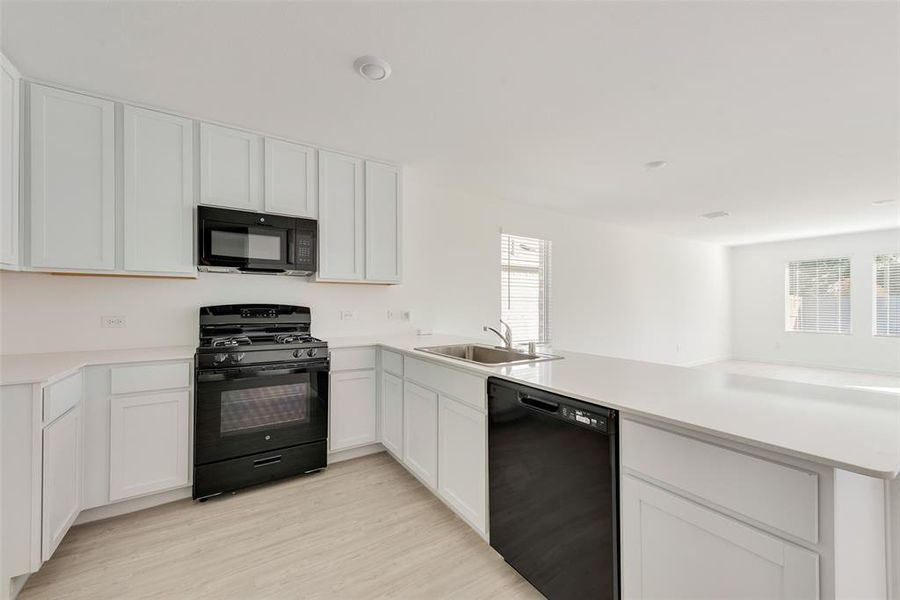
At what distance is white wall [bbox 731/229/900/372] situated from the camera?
6.22 metres

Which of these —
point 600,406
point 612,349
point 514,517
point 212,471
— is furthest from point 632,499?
point 612,349

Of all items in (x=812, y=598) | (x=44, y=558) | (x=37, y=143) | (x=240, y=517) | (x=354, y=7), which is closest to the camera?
(x=812, y=598)

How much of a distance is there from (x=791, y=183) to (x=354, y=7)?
451cm

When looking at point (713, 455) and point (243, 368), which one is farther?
point (243, 368)

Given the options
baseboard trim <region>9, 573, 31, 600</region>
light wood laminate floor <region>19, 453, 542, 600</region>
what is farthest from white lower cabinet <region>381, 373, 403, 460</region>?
baseboard trim <region>9, 573, 31, 600</region>

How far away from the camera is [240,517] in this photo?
217cm

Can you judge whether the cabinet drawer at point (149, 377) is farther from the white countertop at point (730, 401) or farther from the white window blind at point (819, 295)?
the white window blind at point (819, 295)

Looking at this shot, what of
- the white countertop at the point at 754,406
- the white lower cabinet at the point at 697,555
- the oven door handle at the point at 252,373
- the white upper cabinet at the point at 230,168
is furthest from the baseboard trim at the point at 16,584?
the white lower cabinet at the point at 697,555

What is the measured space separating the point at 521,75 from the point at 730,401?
1825 mm

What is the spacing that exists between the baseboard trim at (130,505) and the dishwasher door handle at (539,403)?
2314 mm

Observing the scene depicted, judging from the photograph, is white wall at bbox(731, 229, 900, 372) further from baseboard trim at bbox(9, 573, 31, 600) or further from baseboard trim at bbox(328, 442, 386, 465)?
baseboard trim at bbox(9, 573, 31, 600)

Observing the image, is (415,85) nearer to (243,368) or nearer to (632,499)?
(243,368)

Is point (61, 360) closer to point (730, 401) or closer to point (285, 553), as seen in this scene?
point (285, 553)

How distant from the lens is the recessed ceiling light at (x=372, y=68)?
185cm
